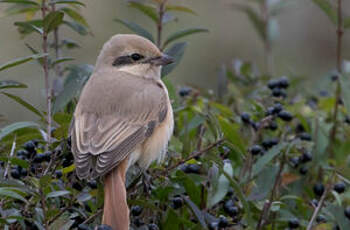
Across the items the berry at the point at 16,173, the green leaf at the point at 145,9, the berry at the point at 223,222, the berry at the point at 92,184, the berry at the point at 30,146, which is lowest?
the berry at the point at 223,222

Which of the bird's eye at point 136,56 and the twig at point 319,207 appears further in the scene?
the bird's eye at point 136,56

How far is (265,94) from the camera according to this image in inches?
190

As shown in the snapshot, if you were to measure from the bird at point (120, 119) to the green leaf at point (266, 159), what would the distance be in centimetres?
56

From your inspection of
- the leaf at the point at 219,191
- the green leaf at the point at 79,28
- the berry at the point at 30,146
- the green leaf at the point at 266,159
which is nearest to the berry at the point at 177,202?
the leaf at the point at 219,191

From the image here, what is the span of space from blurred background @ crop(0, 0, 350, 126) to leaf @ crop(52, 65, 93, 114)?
4.64m

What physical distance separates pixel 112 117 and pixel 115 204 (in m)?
0.95

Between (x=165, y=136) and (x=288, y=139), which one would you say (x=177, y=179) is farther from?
(x=288, y=139)

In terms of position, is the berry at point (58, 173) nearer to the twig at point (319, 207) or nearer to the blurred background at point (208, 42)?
the twig at point (319, 207)

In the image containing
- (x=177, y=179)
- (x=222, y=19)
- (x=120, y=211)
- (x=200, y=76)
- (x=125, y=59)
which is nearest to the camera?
(x=120, y=211)

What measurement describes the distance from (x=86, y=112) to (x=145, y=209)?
79 centimetres

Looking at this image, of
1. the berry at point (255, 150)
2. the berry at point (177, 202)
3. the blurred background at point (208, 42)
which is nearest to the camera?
the berry at point (177, 202)

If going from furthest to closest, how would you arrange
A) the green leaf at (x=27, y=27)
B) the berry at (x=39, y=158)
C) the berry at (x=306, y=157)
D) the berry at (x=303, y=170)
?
1. the berry at (x=303, y=170)
2. the berry at (x=306, y=157)
3. the green leaf at (x=27, y=27)
4. the berry at (x=39, y=158)

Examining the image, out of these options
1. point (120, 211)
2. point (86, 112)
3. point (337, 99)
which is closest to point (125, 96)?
point (86, 112)

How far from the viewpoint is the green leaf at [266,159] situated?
13.5ft
